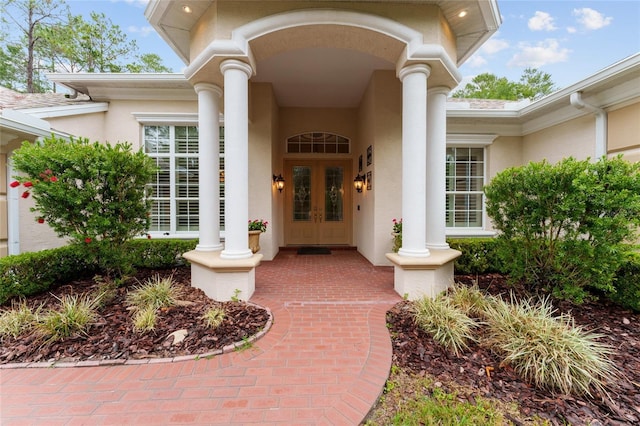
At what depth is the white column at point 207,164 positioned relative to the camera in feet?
14.0

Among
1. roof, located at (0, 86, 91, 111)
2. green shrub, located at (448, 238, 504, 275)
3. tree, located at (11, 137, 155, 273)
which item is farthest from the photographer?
roof, located at (0, 86, 91, 111)

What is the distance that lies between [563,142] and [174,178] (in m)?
9.57

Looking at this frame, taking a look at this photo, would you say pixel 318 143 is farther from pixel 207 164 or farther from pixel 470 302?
pixel 470 302

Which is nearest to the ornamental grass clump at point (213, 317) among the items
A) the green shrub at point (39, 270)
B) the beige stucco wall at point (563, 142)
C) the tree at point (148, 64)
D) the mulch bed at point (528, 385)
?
the mulch bed at point (528, 385)

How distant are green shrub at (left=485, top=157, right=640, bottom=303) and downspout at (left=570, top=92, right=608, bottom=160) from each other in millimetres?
2721

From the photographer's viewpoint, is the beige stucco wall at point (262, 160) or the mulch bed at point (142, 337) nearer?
the mulch bed at point (142, 337)

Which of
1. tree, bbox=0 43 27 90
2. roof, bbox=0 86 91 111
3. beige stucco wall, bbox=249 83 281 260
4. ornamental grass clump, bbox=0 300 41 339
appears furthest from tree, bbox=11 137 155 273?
tree, bbox=0 43 27 90

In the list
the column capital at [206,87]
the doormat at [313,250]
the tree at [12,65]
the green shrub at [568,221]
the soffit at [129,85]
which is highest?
the tree at [12,65]

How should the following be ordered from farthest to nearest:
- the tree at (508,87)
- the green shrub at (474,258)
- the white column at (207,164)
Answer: the tree at (508,87) → the green shrub at (474,258) → the white column at (207,164)

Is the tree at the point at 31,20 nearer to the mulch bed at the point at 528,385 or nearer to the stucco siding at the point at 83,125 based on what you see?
the stucco siding at the point at 83,125

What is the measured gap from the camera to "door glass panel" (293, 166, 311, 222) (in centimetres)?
829

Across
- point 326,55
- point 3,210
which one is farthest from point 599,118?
point 3,210

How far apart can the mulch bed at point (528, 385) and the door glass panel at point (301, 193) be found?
5.37 m

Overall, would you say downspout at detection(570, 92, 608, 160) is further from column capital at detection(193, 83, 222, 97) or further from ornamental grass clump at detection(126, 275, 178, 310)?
ornamental grass clump at detection(126, 275, 178, 310)
